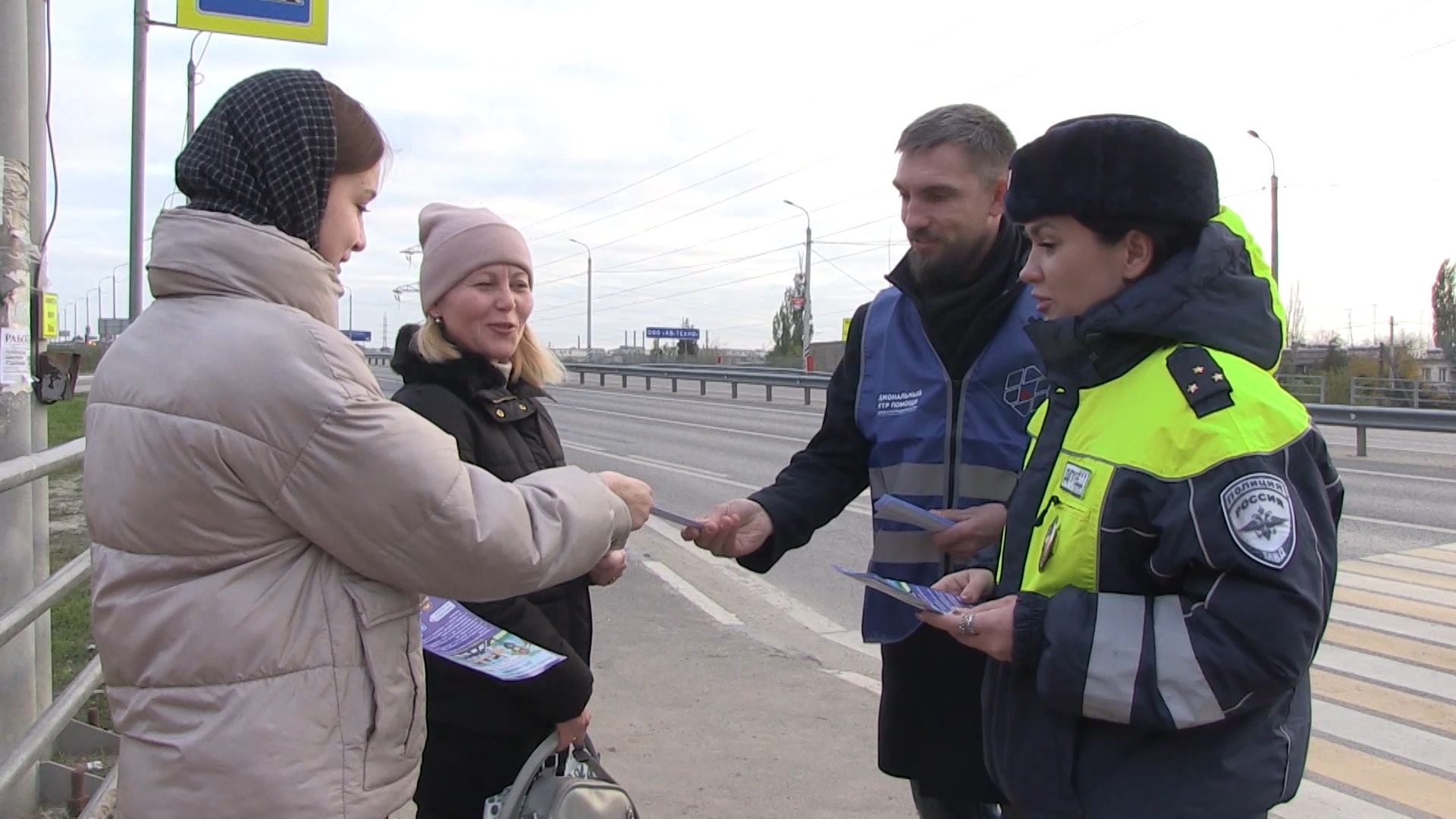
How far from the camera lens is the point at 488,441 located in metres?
2.64

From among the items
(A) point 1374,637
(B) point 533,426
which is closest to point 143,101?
(B) point 533,426

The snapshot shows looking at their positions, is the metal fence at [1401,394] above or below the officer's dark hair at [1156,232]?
below

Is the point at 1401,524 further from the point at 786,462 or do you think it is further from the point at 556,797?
the point at 556,797

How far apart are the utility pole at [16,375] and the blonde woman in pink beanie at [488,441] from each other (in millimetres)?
1486

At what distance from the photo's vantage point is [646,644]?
19.2 feet

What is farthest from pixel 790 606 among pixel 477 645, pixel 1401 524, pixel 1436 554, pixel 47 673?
pixel 1401 524

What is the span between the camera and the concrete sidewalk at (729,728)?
3.81m

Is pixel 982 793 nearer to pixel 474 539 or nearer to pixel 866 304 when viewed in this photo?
pixel 866 304

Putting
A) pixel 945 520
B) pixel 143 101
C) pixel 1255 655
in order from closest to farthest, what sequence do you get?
pixel 1255 655, pixel 945 520, pixel 143 101

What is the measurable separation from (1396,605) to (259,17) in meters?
7.79

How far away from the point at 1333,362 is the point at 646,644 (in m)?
36.9

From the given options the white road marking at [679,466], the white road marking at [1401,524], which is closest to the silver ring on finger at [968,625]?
the white road marking at [1401,524]

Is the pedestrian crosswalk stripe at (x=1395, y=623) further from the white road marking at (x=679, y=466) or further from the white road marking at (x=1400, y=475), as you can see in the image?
the white road marking at (x=679, y=466)

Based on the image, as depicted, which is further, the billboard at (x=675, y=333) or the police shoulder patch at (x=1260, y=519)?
the billboard at (x=675, y=333)
